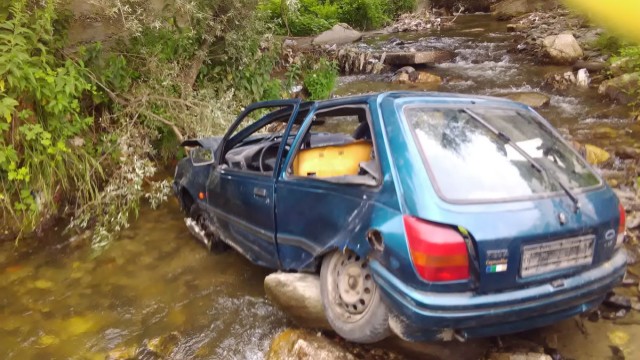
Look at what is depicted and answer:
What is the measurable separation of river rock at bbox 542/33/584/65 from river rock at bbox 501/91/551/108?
11.2 feet

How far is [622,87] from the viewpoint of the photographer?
9367 mm

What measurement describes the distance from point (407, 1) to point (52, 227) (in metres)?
24.4

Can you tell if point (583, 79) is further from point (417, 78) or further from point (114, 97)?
point (114, 97)

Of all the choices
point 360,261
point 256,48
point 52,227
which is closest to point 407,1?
point 256,48

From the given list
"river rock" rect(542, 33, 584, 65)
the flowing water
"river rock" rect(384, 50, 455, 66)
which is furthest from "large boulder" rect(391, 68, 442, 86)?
the flowing water

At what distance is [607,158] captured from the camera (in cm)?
650

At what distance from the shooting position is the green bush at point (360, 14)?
22.5 m

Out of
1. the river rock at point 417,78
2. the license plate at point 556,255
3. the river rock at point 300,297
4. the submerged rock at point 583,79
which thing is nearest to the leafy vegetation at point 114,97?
the river rock at point 300,297

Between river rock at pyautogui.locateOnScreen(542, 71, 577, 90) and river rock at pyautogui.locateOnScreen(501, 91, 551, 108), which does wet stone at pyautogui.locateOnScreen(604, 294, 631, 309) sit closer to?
river rock at pyautogui.locateOnScreen(501, 91, 551, 108)

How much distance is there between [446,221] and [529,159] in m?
0.80

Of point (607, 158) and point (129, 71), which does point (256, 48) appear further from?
point (607, 158)

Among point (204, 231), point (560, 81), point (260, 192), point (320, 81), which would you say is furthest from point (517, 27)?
point (260, 192)

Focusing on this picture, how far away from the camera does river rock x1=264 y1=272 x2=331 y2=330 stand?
3219 millimetres

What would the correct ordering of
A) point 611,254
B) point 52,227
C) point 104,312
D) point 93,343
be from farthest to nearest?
point 52,227 → point 104,312 → point 93,343 → point 611,254
